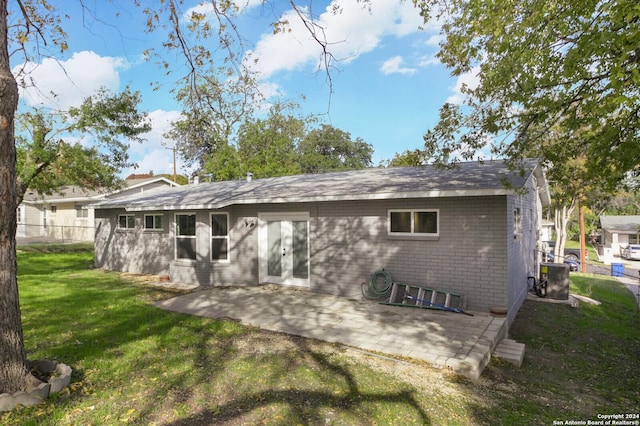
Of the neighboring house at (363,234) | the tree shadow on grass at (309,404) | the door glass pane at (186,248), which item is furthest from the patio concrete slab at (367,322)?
the door glass pane at (186,248)

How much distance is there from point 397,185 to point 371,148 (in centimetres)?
3684

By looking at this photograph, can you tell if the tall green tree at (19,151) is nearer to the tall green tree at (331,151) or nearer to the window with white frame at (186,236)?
the window with white frame at (186,236)

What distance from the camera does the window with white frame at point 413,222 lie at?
334 inches

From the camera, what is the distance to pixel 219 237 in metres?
11.6

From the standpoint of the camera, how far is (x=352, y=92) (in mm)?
6637

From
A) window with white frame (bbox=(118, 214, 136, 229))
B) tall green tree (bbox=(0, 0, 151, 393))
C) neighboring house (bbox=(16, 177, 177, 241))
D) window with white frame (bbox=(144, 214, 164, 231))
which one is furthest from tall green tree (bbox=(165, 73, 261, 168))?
neighboring house (bbox=(16, 177, 177, 241))

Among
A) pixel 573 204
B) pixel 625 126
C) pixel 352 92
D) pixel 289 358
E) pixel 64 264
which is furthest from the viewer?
pixel 573 204

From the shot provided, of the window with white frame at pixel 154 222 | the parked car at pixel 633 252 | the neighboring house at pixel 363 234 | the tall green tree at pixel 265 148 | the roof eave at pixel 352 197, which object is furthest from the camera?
→ the parked car at pixel 633 252

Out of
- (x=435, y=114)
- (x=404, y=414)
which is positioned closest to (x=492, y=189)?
(x=435, y=114)

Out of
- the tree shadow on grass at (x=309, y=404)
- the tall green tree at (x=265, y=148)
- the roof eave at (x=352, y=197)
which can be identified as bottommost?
the tree shadow on grass at (x=309, y=404)

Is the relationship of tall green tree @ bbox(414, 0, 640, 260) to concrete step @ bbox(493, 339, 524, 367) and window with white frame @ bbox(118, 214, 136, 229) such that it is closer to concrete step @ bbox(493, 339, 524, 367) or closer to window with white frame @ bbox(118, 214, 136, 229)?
concrete step @ bbox(493, 339, 524, 367)

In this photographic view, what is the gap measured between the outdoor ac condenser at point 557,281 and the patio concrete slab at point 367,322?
4726 millimetres

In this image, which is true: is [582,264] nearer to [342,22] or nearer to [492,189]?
[492,189]

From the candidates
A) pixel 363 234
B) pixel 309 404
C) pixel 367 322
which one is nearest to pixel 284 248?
pixel 363 234
